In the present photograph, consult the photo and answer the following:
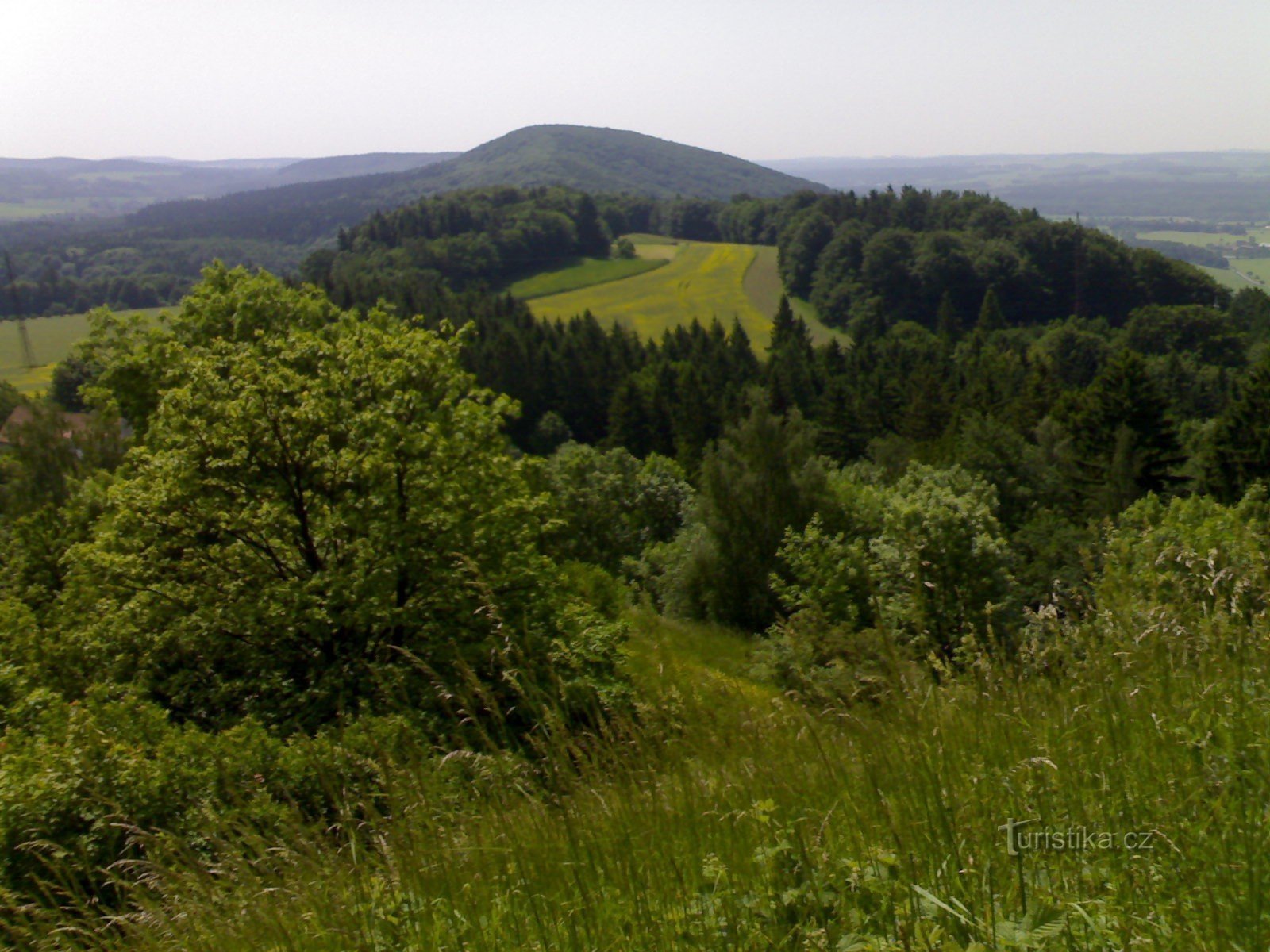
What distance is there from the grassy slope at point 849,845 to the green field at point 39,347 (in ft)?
293

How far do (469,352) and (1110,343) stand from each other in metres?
69.4

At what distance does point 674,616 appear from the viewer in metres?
30.7

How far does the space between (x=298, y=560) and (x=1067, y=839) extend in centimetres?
1257

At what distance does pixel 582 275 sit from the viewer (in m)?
143

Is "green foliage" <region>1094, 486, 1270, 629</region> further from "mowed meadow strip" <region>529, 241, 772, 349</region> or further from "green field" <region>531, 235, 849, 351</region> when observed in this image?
"green field" <region>531, 235, 849, 351</region>

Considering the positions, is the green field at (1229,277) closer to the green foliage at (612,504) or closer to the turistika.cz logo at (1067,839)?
the green foliage at (612,504)

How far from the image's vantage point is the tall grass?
Answer: 94.1 inches

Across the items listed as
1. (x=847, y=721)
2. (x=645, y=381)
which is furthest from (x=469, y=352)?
(x=847, y=721)

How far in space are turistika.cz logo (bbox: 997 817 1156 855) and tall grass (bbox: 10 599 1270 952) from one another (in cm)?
1

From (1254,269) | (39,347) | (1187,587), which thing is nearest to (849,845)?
(1187,587)

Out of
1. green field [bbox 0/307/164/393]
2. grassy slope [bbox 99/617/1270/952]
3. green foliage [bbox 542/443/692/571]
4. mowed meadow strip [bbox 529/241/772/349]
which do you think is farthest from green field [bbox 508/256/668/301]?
grassy slope [bbox 99/617/1270/952]

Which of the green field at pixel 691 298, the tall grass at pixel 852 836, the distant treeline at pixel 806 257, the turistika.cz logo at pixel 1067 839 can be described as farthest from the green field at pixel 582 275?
the turistika.cz logo at pixel 1067 839

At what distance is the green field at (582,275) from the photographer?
444 ft

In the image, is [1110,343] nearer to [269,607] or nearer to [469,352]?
[469,352]
